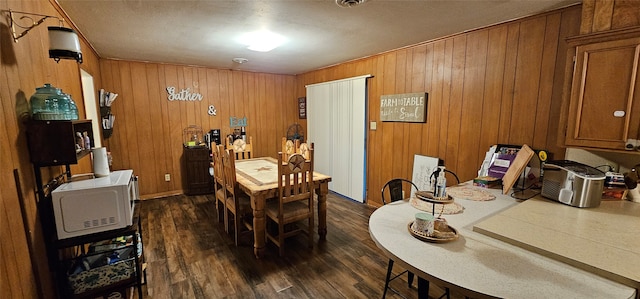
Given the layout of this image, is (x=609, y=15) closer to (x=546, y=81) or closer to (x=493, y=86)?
(x=546, y=81)

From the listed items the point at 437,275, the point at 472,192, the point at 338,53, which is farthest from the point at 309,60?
the point at 437,275

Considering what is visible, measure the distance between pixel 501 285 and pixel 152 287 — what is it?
241 centimetres

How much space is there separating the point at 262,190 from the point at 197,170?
8.08 feet

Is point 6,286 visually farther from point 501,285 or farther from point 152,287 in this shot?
point 501,285

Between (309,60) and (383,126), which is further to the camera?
(309,60)

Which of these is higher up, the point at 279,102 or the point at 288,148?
the point at 279,102

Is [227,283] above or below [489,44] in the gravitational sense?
below

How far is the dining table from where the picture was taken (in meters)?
2.52

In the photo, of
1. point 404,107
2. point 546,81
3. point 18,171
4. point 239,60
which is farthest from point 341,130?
point 18,171

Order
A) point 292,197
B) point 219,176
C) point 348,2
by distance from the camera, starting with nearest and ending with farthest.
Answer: point 348,2
point 292,197
point 219,176

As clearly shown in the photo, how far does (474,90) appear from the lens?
8.77 ft

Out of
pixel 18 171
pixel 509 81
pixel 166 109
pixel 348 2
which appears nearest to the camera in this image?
pixel 18 171

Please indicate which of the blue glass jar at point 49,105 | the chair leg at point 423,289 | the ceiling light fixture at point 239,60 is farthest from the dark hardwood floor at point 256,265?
the ceiling light fixture at point 239,60

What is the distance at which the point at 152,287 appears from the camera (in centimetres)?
218
